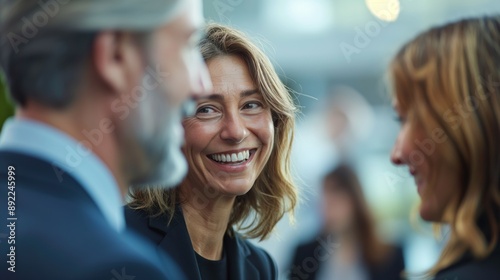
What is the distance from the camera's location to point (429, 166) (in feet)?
5.15

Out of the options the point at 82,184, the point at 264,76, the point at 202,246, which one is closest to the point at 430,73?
the point at 82,184

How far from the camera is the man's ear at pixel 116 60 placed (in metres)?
1.05

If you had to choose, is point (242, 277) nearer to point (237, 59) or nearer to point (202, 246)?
point (202, 246)

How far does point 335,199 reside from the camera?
3.63 metres

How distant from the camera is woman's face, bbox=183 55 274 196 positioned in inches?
92.3

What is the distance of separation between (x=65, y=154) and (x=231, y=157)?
4.29ft

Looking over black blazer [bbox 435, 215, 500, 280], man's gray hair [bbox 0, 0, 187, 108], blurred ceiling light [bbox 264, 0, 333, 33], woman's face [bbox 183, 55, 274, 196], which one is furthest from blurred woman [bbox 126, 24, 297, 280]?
blurred ceiling light [bbox 264, 0, 333, 33]

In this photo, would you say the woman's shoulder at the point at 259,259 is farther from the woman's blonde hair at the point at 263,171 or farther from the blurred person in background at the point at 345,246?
the blurred person in background at the point at 345,246

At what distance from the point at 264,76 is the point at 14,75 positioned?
1393 millimetres

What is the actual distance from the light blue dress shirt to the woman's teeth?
126cm

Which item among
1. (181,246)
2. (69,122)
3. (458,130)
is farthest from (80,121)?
(181,246)

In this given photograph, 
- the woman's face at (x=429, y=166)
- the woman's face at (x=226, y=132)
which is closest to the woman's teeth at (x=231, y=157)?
the woman's face at (x=226, y=132)

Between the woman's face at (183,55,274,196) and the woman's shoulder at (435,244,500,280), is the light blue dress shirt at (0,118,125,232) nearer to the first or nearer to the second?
the woman's shoulder at (435,244,500,280)

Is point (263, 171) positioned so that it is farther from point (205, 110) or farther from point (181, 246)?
point (181, 246)
